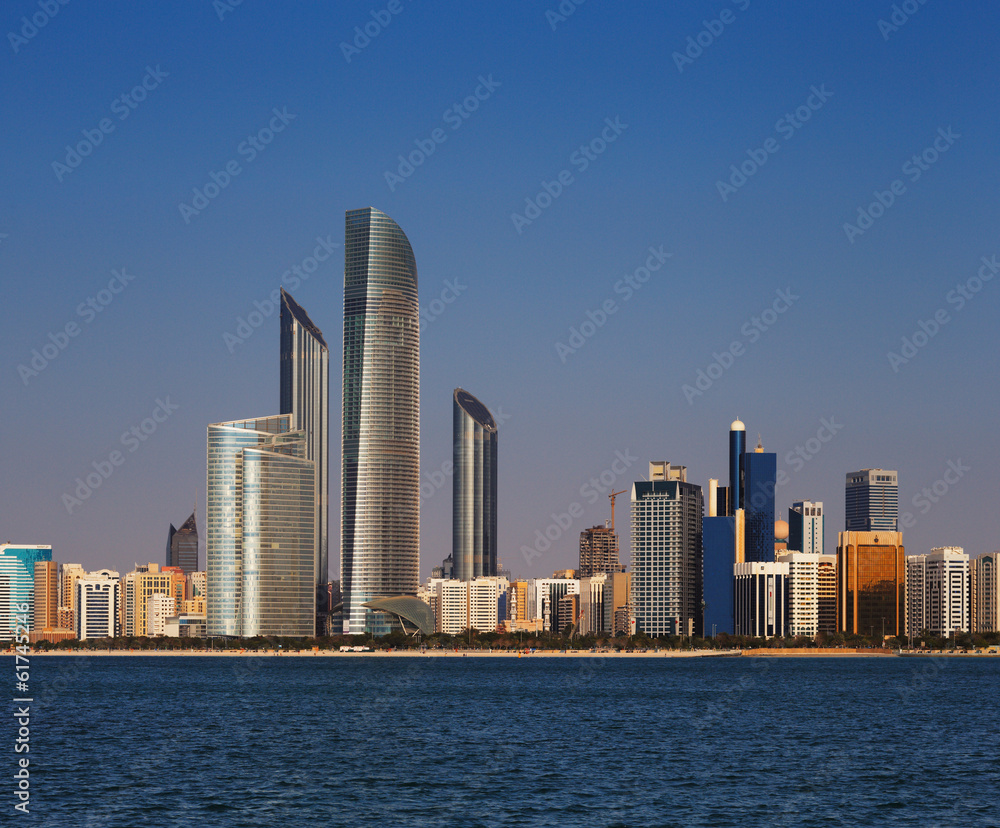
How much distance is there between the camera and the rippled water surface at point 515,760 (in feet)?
185

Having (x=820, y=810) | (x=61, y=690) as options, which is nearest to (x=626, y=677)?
(x=61, y=690)

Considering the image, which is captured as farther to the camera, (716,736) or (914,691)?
(914,691)

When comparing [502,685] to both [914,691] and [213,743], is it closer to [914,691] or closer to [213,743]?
[914,691]

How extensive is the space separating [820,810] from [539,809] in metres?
11.5

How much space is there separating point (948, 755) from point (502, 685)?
85314mm

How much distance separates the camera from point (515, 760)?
240ft

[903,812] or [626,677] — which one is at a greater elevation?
[903,812]

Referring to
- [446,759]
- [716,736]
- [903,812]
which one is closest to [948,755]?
[716,736]

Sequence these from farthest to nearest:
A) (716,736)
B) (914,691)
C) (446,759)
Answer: (914,691) < (716,736) < (446,759)

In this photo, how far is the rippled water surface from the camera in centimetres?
5628

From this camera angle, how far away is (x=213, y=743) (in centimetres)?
8119

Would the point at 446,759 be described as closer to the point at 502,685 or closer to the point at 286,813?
the point at 286,813

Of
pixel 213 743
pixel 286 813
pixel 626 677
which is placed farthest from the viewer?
pixel 626 677

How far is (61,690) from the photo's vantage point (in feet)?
477
